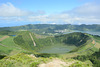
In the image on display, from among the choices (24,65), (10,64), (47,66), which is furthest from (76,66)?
(10,64)

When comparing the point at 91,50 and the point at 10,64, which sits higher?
the point at 10,64

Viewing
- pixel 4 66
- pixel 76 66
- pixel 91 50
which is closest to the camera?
pixel 76 66

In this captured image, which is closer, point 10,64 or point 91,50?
point 10,64

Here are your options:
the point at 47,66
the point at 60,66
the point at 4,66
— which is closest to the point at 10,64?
the point at 4,66

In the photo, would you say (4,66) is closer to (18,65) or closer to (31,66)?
(18,65)

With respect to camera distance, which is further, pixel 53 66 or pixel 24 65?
pixel 24 65

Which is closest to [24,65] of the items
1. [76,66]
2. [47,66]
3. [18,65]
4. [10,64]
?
[18,65]

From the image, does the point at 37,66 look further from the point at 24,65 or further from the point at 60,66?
the point at 60,66

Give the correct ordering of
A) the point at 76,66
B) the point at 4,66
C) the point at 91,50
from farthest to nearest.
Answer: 1. the point at 91,50
2. the point at 4,66
3. the point at 76,66

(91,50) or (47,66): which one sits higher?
(47,66)
